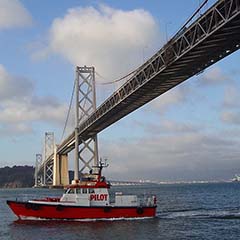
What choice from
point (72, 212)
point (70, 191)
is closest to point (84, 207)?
point (72, 212)

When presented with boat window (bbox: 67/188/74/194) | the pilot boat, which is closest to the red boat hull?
the pilot boat

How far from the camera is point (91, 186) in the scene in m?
33.7

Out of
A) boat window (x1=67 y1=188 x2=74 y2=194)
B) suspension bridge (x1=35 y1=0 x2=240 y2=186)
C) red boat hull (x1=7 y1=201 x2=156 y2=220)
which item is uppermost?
suspension bridge (x1=35 y1=0 x2=240 y2=186)

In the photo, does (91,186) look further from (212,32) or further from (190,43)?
(212,32)

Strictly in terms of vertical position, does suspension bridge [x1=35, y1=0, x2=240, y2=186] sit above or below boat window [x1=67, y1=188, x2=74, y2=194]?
above

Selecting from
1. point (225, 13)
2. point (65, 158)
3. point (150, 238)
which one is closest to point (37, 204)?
point (150, 238)

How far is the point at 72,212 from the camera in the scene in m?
33.2

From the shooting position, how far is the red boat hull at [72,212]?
33.2 m

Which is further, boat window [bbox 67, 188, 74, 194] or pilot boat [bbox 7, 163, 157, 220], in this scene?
boat window [bbox 67, 188, 74, 194]

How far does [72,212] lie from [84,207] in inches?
33.0

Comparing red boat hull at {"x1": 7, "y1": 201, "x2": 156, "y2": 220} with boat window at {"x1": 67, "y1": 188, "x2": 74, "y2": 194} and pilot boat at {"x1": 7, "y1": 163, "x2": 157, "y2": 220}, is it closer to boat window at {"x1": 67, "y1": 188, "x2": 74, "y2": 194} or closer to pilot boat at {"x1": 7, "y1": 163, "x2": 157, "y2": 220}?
pilot boat at {"x1": 7, "y1": 163, "x2": 157, "y2": 220}

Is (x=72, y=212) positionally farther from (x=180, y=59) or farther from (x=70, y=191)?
(x=180, y=59)

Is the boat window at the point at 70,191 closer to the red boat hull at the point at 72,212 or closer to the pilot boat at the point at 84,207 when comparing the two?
the pilot boat at the point at 84,207

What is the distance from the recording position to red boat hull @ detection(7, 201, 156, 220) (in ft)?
109
